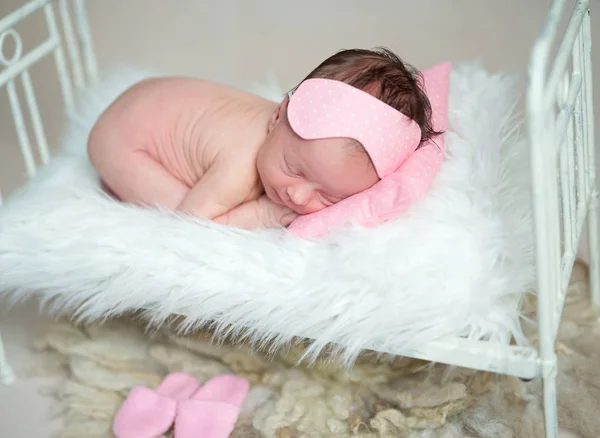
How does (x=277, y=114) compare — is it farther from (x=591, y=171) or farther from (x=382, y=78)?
(x=591, y=171)

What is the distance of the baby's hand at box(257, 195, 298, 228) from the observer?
1553 millimetres

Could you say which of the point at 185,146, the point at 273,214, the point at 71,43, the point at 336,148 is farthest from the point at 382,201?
the point at 71,43

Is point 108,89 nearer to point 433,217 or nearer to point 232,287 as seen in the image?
point 232,287

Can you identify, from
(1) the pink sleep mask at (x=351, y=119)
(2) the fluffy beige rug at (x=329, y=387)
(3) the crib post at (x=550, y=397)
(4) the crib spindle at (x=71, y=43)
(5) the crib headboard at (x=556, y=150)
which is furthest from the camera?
(4) the crib spindle at (x=71, y=43)

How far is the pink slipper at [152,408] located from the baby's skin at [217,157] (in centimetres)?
36

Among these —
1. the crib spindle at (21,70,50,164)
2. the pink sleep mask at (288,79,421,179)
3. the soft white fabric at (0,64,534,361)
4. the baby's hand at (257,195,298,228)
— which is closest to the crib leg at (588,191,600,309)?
the soft white fabric at (0,64,534,361)

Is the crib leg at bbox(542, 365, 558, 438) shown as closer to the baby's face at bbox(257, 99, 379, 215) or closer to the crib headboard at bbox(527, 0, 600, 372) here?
the crib headboard at bbox(527, 0, 600, 372)

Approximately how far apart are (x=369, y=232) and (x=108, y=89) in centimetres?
92

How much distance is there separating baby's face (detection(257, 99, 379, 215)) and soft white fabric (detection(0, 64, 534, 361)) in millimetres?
90

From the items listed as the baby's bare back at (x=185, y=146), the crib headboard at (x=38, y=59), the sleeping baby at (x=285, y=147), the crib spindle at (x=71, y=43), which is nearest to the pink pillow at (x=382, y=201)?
the sleeping baby at (x=285, y=147)

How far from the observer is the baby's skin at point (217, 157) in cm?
144

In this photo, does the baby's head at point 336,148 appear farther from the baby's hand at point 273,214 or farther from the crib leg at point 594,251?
the crib leg at point 594,251

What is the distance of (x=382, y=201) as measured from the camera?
141cm

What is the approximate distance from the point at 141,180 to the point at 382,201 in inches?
21.7
